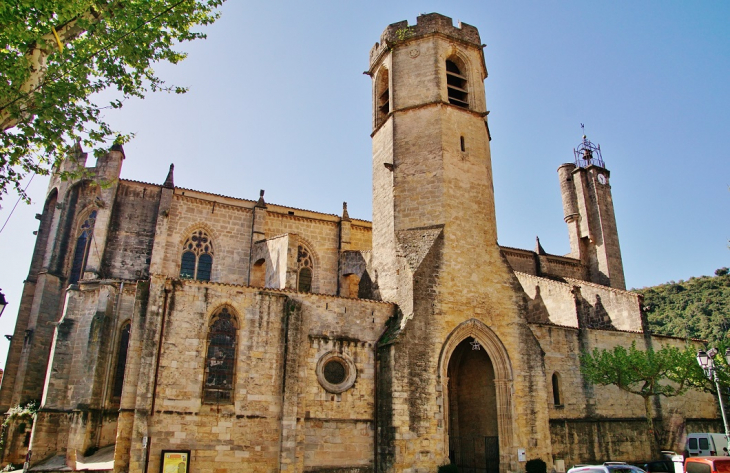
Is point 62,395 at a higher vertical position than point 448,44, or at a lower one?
lower

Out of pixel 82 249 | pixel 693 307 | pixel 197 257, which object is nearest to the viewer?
pixel 82 249

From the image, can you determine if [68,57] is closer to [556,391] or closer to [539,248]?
[556,391]

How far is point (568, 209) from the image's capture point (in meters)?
30.5

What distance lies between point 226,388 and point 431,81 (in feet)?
39.9

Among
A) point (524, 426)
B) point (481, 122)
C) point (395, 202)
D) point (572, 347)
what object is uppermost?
point (481, 122)

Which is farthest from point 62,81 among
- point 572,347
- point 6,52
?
point 572,347

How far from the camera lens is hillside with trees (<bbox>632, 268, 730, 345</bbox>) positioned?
40375 mm

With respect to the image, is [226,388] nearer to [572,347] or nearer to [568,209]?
[572,347]

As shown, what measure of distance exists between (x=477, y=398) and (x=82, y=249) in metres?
15.6

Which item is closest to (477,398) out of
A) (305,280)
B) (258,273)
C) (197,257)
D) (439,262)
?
(439,262)

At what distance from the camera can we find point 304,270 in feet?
76.2

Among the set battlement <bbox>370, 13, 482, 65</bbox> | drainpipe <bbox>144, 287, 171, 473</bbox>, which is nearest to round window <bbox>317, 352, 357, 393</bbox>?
drainpipe <bbox>144, 287, 171, 473</bbox>

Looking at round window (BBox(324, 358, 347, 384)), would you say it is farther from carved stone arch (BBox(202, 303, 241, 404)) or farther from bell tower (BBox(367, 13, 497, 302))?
bell tower (BBox(367, 13, 497, 302))

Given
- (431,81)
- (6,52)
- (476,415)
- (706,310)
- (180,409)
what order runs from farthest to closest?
(706,310)
(431,81)
(476,415)
(180,409)
(6,52)
